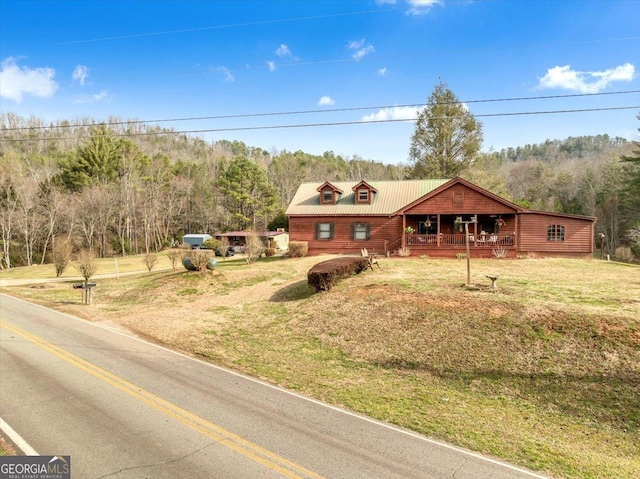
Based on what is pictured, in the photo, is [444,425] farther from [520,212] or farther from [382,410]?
[520,212]

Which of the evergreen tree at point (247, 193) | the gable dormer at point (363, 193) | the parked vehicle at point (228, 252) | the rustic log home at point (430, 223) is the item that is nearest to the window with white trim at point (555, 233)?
the rustic log home at point (430, 223)

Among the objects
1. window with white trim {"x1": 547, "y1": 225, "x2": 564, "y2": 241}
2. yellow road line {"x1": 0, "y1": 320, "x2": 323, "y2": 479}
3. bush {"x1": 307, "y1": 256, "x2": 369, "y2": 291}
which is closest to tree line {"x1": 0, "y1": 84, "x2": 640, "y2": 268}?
window with white trim {"x1": 547, "y1": 225, "x2": 564, "y2": 241}

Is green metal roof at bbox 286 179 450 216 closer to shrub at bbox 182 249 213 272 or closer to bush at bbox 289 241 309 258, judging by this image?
bush at bbox 289 241 309 258

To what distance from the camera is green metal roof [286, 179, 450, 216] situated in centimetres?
3155

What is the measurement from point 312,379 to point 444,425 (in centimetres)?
372

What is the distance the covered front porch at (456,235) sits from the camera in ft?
88.1

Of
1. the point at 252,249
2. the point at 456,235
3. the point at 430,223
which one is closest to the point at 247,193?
the point at 252,249

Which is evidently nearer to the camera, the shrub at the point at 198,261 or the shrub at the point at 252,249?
the shrub at the point at 198,261

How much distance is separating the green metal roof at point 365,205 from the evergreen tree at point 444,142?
1521cm

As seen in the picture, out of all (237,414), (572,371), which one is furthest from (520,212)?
(237,414)

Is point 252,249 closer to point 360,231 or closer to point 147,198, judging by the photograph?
point 360,231

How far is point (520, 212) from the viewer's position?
87.8 feet

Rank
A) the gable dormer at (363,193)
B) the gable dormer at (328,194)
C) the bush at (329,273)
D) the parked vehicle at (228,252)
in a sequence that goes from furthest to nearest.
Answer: the parked vehicle at (228,252)
the gable dormer at (328,194)
the gable dormer at (363,193)
the bush at (329,273)

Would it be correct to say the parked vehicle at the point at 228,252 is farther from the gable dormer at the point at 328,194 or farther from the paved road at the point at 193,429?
the paved road at the point at 193,429
